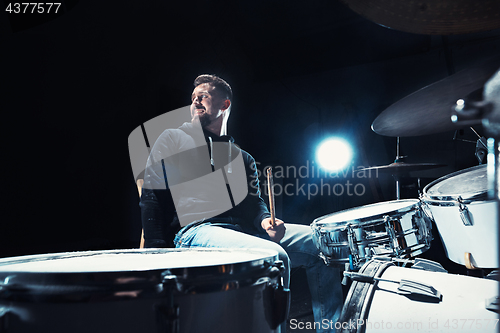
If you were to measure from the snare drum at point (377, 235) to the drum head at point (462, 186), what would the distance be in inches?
4.4

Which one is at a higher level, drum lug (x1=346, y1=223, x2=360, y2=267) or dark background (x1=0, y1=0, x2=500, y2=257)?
dark background (x1=0, y1=0, x2=500, y2=257)

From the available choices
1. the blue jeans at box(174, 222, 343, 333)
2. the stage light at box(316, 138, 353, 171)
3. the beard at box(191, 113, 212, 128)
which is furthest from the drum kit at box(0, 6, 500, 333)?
the stage light at box(316, 138, 353, 171)

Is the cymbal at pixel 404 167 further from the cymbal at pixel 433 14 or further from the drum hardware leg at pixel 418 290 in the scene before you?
the drum hardware leg at pixel 418 290

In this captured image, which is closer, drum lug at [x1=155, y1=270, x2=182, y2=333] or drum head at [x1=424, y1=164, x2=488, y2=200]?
drum lug at [x1=155, y1=270, x2=182, y2=333]

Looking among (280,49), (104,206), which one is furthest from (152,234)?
(280,49)

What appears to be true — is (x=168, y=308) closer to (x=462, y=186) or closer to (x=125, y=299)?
(x=125, y=299)

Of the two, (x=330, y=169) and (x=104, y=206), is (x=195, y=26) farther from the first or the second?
(x=330, y=169)

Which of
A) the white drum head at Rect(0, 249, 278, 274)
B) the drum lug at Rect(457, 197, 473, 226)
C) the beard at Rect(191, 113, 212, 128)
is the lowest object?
the white drum head at Rect(0, 249, 278, 274)

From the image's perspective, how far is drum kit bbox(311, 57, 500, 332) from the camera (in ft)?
2.35

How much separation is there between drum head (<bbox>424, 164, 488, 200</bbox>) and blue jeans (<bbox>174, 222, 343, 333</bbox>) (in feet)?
1.75

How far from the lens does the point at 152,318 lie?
0.52 m

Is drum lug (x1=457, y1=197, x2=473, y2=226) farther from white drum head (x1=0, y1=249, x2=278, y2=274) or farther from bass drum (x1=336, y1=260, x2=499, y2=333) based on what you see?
white drum head (x1=0, y1=249, x2=278, y2=274)

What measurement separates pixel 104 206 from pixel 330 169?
109 inches

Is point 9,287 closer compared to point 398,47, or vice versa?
point 9,287
